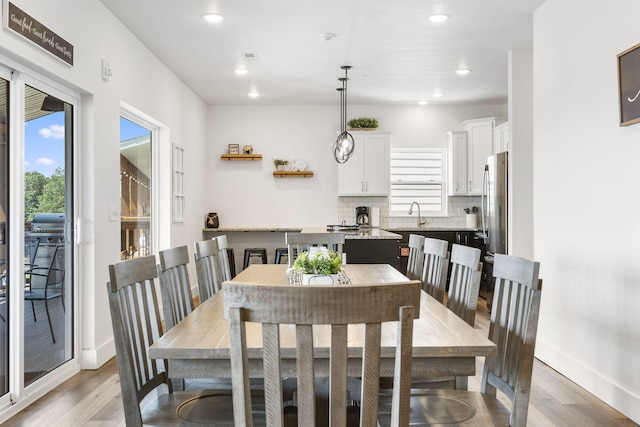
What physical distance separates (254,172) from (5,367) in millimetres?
5205

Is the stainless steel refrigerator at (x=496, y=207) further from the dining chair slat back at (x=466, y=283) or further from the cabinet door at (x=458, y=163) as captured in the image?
the dining chair slat back at (x=466, y=283)

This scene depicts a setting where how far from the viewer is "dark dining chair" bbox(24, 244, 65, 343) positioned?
10.6 feet

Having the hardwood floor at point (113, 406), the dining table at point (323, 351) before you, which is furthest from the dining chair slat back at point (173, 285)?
the hardwood floor at point (113, 406)

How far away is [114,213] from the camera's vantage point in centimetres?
422

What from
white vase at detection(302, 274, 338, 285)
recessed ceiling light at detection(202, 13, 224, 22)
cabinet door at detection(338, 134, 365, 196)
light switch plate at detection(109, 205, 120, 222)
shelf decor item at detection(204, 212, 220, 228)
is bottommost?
white vase at detection(302, 274, 338, 285)

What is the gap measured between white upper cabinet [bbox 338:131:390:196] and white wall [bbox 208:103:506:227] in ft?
0.96

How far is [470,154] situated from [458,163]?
213mm

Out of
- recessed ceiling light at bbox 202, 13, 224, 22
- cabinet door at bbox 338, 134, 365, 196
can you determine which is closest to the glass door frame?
recessed ceiling light at bbox 202, 13, 224, 22

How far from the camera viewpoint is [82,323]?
3.82 meters

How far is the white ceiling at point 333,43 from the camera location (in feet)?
13.3

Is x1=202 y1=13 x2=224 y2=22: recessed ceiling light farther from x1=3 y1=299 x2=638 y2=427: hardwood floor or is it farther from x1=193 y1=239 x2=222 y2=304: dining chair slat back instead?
x1=3 y1=299 x2=638 y2=427: hardwood floor

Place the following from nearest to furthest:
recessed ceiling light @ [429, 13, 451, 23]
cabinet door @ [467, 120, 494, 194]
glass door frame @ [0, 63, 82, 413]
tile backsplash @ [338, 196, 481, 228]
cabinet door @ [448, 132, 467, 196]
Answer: glass door frame @ [0, 63, 82, 413] < recessed ceiling light @ [429, 13, 451, 23] < cabinet door @ [467, 120, 494, 194] < cabinet door @ [448, 132, 467, 196] < tile backsplash @ [338, 196, 481, 228]

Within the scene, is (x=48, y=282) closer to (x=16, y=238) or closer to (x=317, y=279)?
(x=16, y=238)

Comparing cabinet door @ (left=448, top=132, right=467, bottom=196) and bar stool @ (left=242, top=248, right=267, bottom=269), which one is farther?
cabinet door @ (left=448, top=132, right=467, bottom=196)
